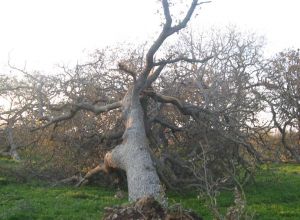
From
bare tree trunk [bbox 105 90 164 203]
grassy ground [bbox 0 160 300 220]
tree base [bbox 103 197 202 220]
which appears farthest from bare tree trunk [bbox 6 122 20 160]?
tree base [bbox 103 197 202 220]

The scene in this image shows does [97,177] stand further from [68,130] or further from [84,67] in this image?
[84,67]

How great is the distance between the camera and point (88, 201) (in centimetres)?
1038

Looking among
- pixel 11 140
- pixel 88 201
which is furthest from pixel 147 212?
pixel 11 140

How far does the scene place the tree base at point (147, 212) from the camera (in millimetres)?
6273

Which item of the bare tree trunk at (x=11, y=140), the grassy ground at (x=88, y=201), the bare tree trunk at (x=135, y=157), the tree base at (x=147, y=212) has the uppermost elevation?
the bare tree trunk at (x=11, y=140)

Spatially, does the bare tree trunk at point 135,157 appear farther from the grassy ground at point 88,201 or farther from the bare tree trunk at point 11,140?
the bare tree trunk at point 11,140

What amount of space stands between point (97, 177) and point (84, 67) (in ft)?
12.7

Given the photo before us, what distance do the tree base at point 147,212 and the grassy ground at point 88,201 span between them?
2202 millimetres

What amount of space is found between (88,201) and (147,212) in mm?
4268

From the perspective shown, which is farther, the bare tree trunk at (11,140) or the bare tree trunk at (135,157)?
the bare tree trunk at (11,140)

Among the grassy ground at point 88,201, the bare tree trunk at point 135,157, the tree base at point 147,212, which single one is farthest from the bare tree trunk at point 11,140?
the tree base at point 147,212

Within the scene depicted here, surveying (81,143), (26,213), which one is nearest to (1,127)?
(81,143)

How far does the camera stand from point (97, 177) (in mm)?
13430

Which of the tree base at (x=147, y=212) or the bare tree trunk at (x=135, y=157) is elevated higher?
the bare tree trunk at (x=135, y=157)
